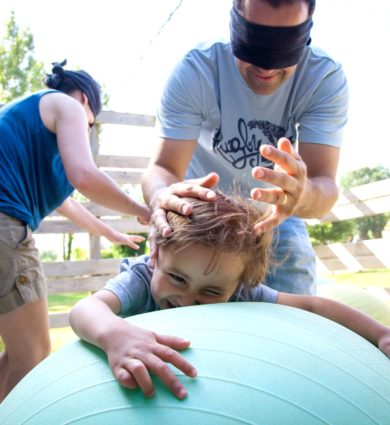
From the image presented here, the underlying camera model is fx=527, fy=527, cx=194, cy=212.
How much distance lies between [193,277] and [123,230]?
4863 millimetres

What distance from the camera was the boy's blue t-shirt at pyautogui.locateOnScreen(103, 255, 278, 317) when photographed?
156 cm

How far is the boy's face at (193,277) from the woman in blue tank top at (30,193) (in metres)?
0.72

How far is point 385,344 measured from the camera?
1.41 meters

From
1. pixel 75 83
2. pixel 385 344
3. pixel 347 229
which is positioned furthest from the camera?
pixel 347 229

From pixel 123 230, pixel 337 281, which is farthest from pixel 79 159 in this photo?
pixel 123 230

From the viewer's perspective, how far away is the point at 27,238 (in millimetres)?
2346

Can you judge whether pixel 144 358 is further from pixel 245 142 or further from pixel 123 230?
pixel 123 230

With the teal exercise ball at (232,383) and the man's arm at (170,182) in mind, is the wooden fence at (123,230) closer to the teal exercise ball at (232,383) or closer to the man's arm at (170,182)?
the man's arm at (170,182)

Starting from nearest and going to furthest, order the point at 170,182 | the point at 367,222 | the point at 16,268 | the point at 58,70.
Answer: the point at 170,182 < the point at 16,268 < the point at 58,70 < the point at 367,222

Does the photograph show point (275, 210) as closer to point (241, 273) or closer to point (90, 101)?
point (241, 273)

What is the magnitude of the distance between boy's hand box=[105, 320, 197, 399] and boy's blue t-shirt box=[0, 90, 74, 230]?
1.39 meters

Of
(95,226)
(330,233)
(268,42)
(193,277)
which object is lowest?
(330,233)

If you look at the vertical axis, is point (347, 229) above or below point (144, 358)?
below

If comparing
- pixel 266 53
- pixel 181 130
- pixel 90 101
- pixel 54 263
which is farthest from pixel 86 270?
pixel 266 53
